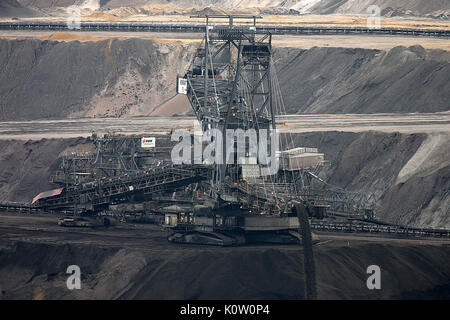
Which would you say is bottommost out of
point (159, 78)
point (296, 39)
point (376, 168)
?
point (376, 168)

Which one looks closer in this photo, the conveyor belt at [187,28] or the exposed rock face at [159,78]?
the exposed rock face at [159,78]

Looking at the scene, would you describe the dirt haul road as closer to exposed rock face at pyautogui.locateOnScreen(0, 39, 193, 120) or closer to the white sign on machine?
exposed rock face at pyautogui.locateOnScreen(0, 39, 193, 120)

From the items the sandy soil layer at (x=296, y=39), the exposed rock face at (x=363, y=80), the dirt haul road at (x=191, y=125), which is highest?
the sandy soil layer at (x=296, y=39)

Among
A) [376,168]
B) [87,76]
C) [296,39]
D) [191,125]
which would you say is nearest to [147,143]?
[191,125]

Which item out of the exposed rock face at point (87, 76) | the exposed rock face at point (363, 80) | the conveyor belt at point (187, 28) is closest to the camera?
the exposed rock face at point (363, 80)

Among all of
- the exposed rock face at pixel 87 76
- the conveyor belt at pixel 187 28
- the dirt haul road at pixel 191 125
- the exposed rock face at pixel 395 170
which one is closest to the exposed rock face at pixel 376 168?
the exposed rock face at pixel 395 170

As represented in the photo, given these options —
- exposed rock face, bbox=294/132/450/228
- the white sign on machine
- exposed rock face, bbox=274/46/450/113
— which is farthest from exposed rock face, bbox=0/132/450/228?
the white sign on machine

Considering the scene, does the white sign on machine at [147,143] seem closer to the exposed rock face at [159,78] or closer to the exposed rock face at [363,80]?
the exposed rock face at [363,80]

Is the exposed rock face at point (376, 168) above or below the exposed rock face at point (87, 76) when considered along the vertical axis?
below

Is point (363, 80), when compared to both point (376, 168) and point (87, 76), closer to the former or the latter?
point (376, 168)
